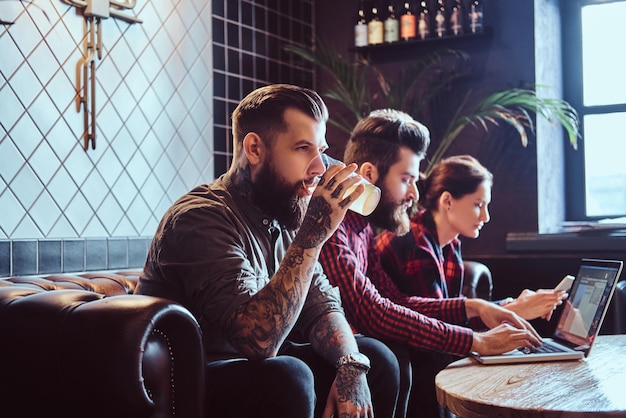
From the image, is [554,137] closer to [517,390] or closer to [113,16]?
[113,16]

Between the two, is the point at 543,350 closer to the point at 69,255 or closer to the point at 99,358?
the point at 99,358

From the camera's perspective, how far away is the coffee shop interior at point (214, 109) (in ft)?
9.76

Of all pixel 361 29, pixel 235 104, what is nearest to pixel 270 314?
pixel 235 104

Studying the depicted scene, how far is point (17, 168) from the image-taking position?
2895 mm

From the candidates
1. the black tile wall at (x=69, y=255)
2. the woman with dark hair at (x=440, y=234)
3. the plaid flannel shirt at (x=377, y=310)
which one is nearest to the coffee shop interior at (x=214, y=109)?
the black tile wall at (x=69, y=255)

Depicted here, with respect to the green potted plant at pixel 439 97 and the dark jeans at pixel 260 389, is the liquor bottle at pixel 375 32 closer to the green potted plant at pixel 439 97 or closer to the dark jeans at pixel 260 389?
the green potted plant at pixel 439 97

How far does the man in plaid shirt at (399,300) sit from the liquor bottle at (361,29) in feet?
6.76

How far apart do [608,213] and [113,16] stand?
→ 2.87 meters

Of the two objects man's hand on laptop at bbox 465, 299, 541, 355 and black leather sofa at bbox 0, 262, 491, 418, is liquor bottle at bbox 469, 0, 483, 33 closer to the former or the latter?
man's hand on laptop at bbox 465, 299, 541, 355

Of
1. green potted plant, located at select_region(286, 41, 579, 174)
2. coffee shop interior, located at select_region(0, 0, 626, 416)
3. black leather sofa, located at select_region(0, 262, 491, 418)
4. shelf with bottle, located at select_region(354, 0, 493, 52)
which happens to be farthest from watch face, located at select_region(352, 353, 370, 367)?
shelf with bottle, located at select_region(354, 0, 493, 52)

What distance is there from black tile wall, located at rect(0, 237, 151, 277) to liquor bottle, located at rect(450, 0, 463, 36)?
6.78 feet

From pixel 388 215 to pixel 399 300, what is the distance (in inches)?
10.8

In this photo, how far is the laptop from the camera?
201cm

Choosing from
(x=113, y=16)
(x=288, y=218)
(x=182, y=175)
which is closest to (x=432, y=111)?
(x=182, y=175)
